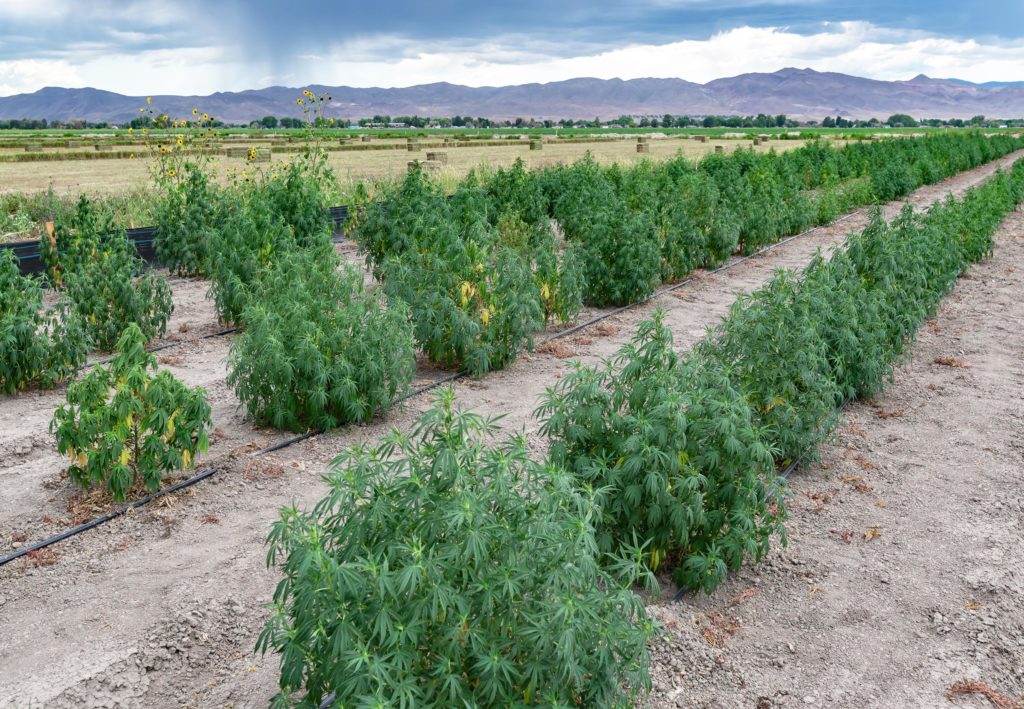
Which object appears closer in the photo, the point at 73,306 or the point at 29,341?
the point at 29,341

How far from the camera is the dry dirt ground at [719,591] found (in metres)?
3.88

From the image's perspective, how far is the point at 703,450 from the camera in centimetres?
432

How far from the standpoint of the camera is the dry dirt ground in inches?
153

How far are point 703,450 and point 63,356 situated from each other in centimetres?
543

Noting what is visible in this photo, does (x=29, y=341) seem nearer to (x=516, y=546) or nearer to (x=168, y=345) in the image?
(x=168, y=345)

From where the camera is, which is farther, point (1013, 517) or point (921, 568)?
point (1013, 517)

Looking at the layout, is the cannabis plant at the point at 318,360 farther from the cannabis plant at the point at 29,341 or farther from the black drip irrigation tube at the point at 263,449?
the cannabis plant at the point at 29,341

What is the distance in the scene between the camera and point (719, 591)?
183 inches

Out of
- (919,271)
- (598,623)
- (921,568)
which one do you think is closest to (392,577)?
(598,623)

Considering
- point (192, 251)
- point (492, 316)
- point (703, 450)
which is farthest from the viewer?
point (192, 251)

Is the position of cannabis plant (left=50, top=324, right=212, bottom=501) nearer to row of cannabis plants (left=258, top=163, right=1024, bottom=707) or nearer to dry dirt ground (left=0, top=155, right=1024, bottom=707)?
dry dirt ground (left=0, top=155, right=1024, bottom=707)

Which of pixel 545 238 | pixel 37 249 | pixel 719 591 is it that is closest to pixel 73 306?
pixel 545 238

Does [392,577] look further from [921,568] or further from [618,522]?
[921,568]

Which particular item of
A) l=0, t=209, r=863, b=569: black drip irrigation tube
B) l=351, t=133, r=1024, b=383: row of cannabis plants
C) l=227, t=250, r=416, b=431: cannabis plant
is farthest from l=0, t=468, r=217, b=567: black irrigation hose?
l=351, t=133, r=1024, b=383: row of cannabis plants
